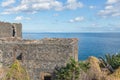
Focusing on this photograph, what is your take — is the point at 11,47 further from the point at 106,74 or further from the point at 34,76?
the point at 106,74

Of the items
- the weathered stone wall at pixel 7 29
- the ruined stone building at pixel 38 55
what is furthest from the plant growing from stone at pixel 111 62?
the weathered stone wall at pixel 7 29

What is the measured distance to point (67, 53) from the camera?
22047 millimetres

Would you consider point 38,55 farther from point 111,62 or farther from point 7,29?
point 7,29

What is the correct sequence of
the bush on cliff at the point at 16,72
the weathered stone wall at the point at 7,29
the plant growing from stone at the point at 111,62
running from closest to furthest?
the bush on cliff at the point at 16,72 < the plant growing from stone at the point at 111,62 < the weathered stone wall at the point at 7,29

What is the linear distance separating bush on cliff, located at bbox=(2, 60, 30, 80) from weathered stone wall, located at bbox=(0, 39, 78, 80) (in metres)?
0.32

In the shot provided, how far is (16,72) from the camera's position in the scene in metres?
22.5

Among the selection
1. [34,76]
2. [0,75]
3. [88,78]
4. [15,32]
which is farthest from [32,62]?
[15,32]

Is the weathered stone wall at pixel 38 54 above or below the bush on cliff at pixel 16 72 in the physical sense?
above

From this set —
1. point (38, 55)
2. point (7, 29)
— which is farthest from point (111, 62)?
point (7, 29)

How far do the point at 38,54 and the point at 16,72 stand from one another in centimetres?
213

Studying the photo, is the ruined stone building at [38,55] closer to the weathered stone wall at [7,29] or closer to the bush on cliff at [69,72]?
the bush on cliff at [69,72]

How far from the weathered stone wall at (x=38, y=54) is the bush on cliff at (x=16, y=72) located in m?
0.32

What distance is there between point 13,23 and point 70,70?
11.3m

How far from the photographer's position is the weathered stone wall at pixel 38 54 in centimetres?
2212
